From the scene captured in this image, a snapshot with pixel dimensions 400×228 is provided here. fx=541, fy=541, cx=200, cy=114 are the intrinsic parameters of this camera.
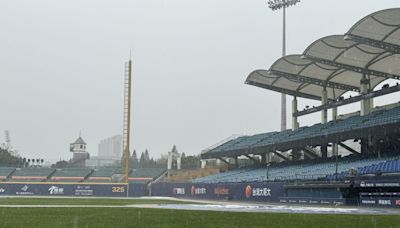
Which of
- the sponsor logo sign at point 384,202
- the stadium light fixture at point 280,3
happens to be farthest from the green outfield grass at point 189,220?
the stadium light fixture at point 280,3

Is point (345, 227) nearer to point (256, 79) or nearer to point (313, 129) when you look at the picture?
point (313, 129)

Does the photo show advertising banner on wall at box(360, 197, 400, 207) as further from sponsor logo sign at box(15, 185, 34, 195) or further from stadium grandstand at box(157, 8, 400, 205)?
sponsor logo sign at box(15, 185, 34, 195)

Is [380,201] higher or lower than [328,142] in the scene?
lower

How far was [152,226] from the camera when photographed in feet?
58.2

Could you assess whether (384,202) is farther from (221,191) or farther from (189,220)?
(221,191)

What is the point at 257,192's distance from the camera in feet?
159

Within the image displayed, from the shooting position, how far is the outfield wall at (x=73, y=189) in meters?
67.1

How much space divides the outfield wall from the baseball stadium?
126mm

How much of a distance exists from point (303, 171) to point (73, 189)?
102ft

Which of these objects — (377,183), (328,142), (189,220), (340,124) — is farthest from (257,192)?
(189,220)

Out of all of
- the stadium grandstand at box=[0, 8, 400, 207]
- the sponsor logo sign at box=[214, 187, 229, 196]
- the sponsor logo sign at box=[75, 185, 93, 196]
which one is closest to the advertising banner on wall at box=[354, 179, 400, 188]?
the stadium grandstand at box=[0, 8, 400, 207]

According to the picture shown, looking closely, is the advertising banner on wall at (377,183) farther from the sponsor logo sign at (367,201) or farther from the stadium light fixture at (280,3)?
the stadium light fixture at (280,3)

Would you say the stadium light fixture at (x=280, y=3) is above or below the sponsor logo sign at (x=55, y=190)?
above

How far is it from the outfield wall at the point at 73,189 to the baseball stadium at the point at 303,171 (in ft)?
0.41
